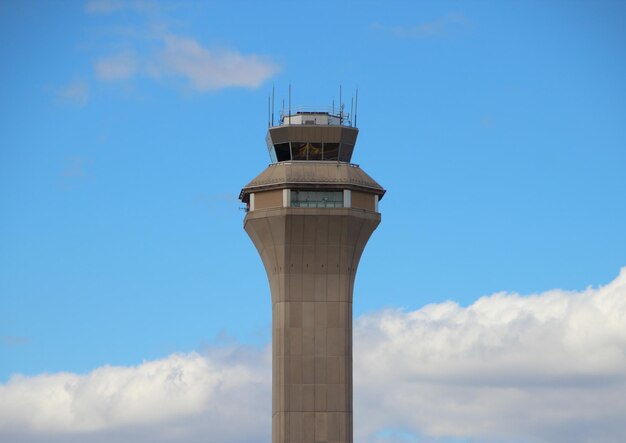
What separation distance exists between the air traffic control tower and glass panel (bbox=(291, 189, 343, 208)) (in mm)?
76

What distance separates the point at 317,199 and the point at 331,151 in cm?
461

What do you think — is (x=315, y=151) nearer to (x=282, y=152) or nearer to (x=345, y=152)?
(x=345, y=152)

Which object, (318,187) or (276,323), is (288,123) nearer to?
(318,187)

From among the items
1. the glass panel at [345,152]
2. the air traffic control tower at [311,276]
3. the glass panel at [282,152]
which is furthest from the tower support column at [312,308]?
the glass panel at [282,152]

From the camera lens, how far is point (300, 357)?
146 metres

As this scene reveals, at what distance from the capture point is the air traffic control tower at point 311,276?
145 m

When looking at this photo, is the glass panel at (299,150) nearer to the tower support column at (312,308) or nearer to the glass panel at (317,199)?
the glass panel at (317,199)

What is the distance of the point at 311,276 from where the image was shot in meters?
147

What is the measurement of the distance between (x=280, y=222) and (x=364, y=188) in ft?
23.5

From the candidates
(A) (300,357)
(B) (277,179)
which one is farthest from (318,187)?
(A) (300,357)

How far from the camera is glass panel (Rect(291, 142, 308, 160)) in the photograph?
149 metres

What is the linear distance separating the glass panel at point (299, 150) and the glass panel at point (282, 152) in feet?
1.51

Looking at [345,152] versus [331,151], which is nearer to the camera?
[331,151]

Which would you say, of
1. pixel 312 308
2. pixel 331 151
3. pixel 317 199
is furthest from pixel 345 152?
pixel 312 308
